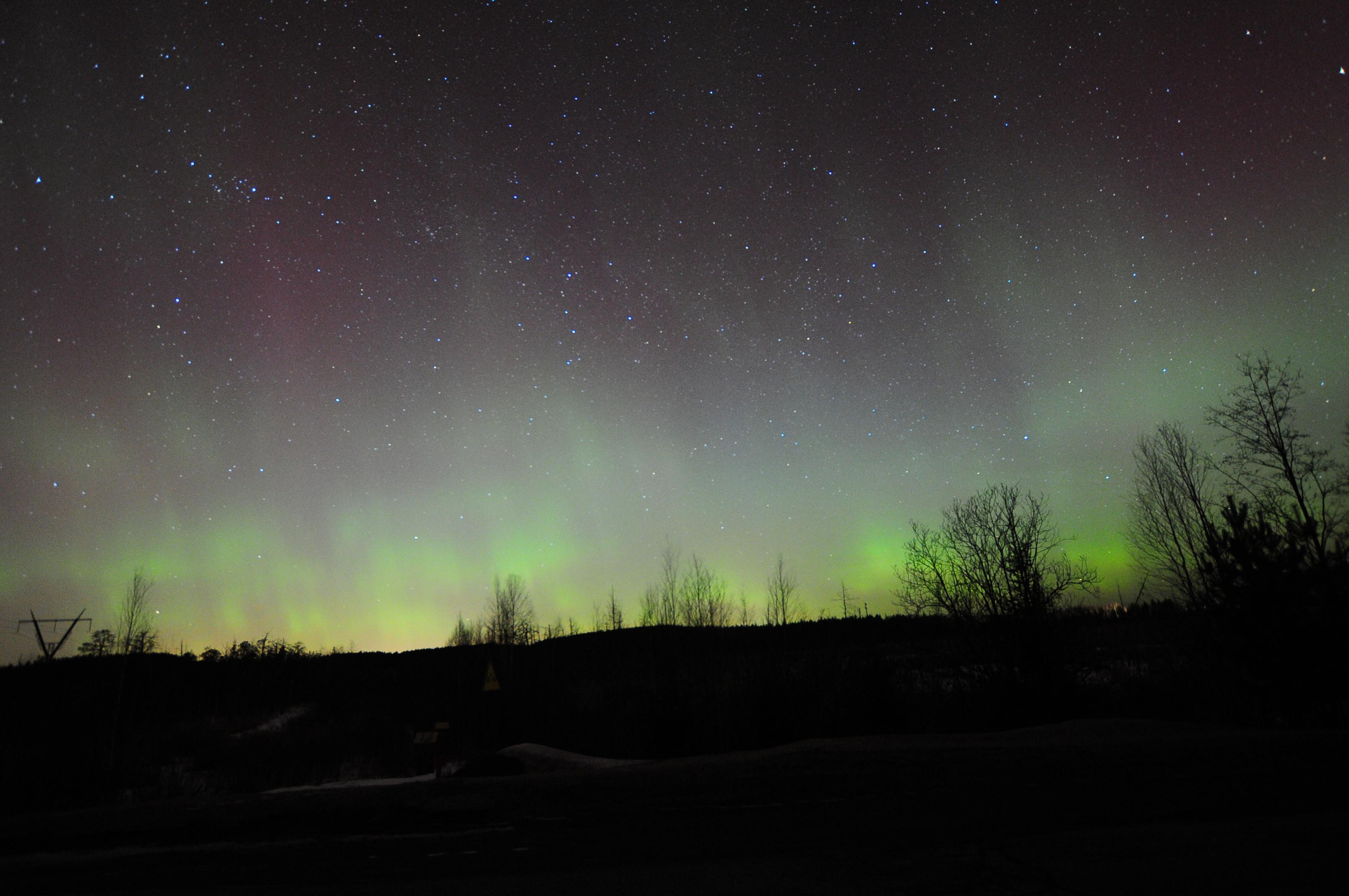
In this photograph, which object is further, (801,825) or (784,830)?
(801,825)

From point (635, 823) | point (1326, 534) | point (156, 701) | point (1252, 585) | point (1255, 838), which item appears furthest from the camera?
point (156, 701)

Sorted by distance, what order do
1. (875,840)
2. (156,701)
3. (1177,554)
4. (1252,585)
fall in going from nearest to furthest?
(875,840)
(1252,585)
(1177,554)
(156,701)

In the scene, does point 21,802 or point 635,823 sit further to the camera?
point 21,802

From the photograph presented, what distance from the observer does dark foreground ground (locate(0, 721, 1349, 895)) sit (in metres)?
4.35

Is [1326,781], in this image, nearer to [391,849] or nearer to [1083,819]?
[1083,819]

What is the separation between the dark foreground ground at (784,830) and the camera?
4352 millimetres

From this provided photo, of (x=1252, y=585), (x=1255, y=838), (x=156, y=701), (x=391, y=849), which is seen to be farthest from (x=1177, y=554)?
(x=156, y=701)

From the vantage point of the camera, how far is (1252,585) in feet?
69.4

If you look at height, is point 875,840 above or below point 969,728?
above

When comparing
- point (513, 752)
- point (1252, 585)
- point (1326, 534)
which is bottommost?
point (513, 752)

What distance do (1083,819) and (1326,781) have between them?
8.33 ft

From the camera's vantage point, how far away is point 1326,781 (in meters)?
6.05

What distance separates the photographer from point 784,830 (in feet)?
18.0

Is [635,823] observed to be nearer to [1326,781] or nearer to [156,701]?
[1326,781]
